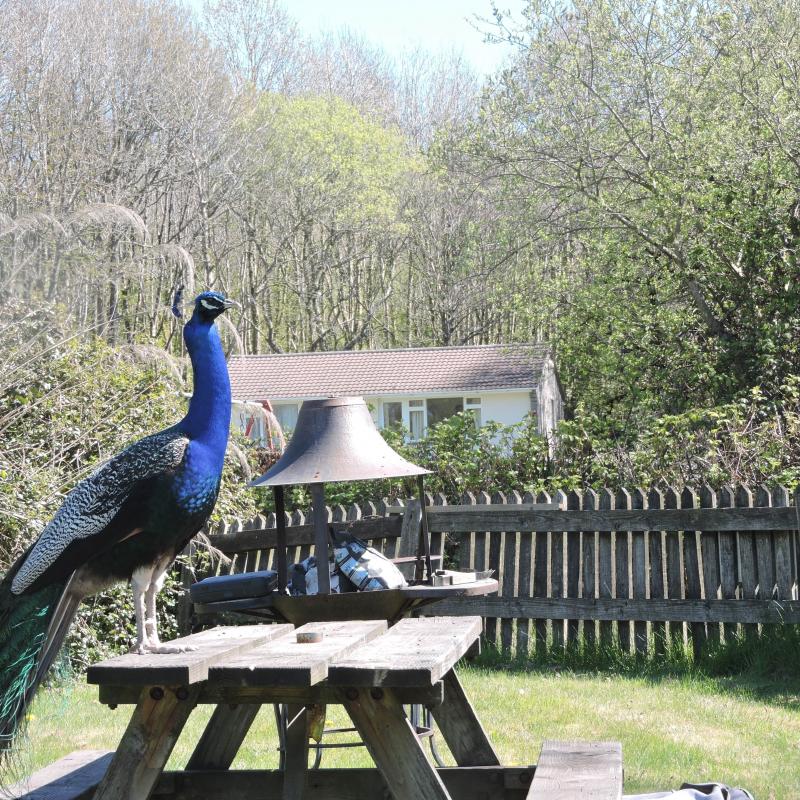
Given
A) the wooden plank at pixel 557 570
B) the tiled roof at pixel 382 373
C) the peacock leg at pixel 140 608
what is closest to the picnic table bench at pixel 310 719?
the peacock leg at pixel 140 608

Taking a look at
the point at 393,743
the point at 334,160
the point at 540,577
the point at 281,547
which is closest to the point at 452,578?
the point at 281,547

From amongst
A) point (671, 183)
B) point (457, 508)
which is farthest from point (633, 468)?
point (671, 183)

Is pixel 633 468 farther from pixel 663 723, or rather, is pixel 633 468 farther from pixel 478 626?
pixel 478 626

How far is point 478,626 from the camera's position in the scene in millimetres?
4250

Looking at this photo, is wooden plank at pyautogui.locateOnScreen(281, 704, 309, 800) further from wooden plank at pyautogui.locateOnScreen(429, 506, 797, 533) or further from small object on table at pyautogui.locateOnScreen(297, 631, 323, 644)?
wooden plank at pyautogui.locateOnScreen(429, 506, 797, 533)

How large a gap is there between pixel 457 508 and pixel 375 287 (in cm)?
3386

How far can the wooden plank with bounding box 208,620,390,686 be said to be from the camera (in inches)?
116

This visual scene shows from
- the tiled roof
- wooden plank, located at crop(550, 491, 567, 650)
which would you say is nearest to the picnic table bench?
wooden plank, located at crop(550, 491, 567, 650)

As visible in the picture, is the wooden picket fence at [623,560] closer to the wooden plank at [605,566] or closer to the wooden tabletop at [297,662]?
the wooden plank at [605,566]

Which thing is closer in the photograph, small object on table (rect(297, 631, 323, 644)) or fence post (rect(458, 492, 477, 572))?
small object on table (rect(297, 631, 323, 644))

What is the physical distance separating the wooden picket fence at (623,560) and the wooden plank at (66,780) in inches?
160

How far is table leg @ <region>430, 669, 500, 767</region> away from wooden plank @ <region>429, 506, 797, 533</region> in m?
3.97

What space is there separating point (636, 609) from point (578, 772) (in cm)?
449

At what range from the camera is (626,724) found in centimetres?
639
